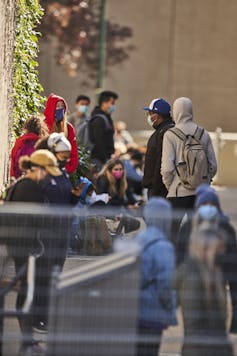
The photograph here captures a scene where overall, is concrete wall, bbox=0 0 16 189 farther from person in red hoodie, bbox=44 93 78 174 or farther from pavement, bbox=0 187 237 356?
pavement, bbox=0 187 237 356

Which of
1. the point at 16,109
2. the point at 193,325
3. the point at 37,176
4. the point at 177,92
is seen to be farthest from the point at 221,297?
the point at 177,92

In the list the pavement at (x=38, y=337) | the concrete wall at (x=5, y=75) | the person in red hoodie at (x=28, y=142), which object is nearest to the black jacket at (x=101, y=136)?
the concrete wall at (x=5, y=75)

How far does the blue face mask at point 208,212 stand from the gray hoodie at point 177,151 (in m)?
3.19

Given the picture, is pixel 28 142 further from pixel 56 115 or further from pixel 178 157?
pixel 178 157

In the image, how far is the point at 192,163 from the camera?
12.0 m

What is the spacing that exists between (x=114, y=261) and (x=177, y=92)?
2713cm

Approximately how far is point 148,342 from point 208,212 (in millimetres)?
935

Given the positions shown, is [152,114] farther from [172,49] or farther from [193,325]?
[172,49]

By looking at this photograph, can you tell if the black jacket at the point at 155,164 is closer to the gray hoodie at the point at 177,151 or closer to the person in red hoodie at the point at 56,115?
the gray hoodie at the point at 177,151

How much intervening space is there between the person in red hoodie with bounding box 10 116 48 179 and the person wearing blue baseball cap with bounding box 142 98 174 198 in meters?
1.32

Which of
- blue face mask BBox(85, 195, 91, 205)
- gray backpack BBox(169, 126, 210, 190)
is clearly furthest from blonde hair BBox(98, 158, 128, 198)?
gray backpack BBox(169, 126, 210, 190)

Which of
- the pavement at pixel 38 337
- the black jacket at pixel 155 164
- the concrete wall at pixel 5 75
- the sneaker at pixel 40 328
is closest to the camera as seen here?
the pavement at pixel 38 337

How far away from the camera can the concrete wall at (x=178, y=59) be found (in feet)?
116

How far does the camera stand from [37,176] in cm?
998
